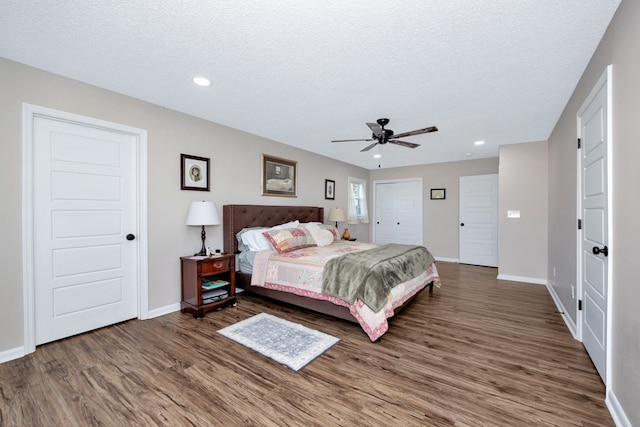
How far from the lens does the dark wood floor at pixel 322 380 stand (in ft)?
5.32

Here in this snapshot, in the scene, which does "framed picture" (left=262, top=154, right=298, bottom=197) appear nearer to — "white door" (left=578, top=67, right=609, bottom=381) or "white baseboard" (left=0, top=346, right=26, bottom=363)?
"white baseboard" (left=0, top=346, right=26, bottom=363)

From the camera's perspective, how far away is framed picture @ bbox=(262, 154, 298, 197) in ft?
14.8

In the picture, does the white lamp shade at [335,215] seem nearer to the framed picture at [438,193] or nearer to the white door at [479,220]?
the framed picture at [438,193]

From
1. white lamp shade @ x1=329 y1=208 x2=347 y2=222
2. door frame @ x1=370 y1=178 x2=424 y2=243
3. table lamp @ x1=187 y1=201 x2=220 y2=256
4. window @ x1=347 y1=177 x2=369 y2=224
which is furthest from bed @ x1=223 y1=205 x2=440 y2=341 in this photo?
door frame @ x1=370 y1=178 x2=424 y2=243

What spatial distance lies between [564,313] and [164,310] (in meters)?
4.65

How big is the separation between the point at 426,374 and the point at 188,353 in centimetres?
194

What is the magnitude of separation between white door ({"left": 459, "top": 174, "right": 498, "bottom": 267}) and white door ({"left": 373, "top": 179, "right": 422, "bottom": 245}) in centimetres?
101

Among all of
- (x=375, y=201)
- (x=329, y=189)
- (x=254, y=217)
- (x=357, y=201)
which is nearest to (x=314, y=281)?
(x=254, y=217)

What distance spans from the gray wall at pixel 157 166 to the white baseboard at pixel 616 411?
153 inches

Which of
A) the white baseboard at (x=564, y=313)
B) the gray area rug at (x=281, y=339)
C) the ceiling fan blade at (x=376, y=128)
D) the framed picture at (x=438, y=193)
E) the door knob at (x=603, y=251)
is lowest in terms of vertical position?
the gray area rug at (x=281, y=339)

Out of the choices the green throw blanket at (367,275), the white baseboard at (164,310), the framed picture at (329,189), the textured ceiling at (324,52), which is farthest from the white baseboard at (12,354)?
the framed picture at (329,189)

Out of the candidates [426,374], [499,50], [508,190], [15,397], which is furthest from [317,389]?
[508,190]

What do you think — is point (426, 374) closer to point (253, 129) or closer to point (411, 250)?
point (411, 250)

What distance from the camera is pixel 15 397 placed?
1.78m
